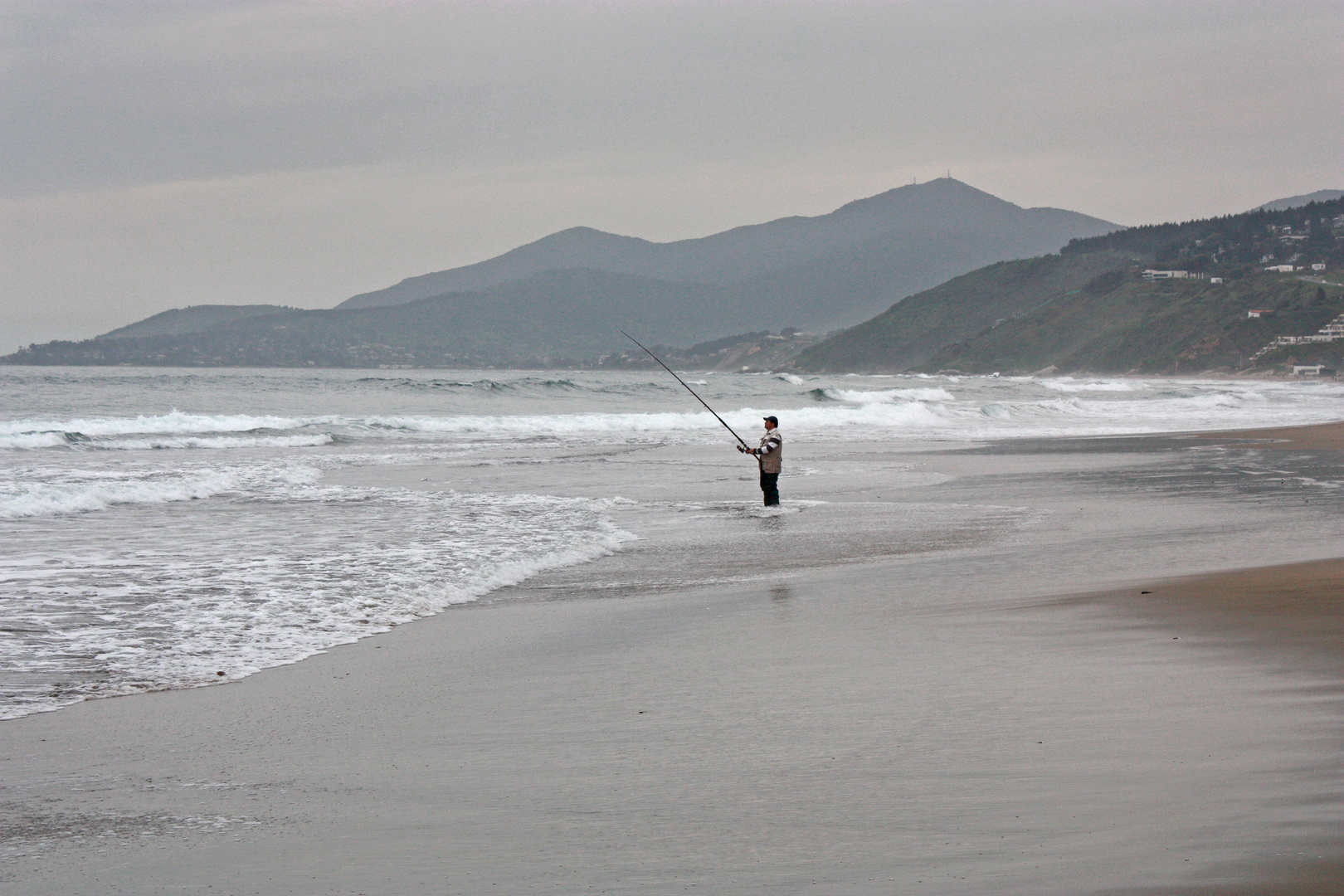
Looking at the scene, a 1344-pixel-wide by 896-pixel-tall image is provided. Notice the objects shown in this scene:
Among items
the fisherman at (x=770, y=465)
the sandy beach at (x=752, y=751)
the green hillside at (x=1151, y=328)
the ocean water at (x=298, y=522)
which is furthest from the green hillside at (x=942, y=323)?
the sandy beach at (x=752, y=751)

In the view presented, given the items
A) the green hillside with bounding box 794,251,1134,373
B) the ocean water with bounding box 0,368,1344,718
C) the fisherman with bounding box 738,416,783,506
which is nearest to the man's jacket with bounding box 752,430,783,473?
the fisherman with bounding box 738,416,783,506

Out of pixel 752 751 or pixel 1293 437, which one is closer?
pixel 752 751

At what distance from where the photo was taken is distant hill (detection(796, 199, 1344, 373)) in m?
132

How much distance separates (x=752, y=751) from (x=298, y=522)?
8.50 meters

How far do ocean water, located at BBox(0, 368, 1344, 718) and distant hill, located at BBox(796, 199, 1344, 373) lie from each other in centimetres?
11009

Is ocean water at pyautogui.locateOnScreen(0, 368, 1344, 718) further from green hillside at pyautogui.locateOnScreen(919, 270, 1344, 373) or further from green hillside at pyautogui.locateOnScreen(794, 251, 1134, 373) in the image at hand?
green hillside at pyautogui.locateOnScreen(794, 251, 1134, 373)

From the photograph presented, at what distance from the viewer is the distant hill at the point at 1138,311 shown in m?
132

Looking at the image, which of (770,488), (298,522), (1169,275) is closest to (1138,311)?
(1169,275)

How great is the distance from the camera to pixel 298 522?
37.1 ft

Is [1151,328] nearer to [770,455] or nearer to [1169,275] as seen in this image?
[1169,275]

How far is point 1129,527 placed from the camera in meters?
10.6

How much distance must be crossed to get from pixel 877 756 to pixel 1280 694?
1.72m

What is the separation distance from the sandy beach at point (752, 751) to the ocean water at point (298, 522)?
0.56 metres

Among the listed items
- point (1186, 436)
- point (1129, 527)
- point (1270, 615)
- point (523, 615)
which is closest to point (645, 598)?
point (523, 615)
